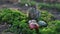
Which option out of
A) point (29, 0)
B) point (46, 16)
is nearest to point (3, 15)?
point (46, 16)

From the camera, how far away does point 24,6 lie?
9.05 m

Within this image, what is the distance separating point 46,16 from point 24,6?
227 cm

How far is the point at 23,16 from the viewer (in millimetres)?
6641

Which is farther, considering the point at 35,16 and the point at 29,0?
the point at 29,0

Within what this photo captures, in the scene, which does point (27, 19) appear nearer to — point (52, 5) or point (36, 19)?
point (36, 19)

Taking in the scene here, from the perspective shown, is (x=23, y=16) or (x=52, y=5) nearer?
(x=23, y=16)

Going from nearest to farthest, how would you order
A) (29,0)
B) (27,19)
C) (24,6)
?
(27,19)
(24,6)
(29,0)

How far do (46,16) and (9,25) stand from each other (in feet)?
4.92

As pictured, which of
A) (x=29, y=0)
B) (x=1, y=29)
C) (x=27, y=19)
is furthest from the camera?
(x=29, y=0)

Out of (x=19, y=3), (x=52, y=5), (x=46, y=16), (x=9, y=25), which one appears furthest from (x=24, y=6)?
(x=9, y=25)

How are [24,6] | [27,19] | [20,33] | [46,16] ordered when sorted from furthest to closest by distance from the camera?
1. [24,6]
2. [46,16]
3. [27,19]
4. [20,33]

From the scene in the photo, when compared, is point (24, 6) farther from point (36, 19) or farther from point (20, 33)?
point (20, 33)

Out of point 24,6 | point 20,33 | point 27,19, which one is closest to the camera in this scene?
point 20,33

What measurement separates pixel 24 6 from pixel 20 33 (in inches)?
150
